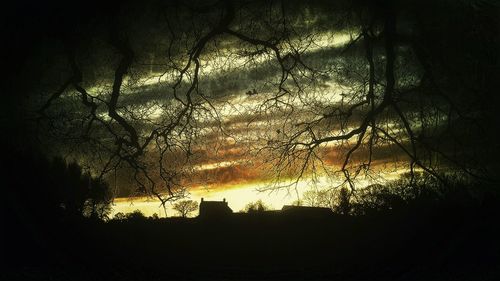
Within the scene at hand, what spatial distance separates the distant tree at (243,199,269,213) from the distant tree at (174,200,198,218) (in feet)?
→ 1.24

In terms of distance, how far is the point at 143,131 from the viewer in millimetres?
3857

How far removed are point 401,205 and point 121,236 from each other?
2.09 metres

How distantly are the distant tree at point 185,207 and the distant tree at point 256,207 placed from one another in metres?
0.38

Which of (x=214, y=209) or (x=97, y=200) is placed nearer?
(x=214, y=209)

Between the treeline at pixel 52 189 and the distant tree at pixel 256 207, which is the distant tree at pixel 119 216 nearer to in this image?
the treeline at pixel 52 189

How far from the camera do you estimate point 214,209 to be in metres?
3.53

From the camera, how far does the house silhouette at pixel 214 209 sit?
3.50 meters

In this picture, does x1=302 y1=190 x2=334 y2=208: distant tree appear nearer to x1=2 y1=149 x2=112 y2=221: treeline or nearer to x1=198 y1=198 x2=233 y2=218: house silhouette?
x1=198 y1=198 x2=233 y2=218: house silhouette

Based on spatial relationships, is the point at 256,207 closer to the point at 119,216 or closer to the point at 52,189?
the point at 119,216

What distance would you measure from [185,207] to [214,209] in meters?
0.25

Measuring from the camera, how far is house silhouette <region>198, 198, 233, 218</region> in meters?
3.50

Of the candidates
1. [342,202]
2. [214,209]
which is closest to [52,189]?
[214,209]

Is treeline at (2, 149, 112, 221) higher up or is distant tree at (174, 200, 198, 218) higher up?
treeline at (2, 149, 112, 221)

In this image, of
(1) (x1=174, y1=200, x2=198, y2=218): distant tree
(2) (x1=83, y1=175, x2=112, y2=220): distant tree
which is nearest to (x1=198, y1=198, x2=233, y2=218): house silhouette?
(1) (x1=174, y1=200, x2=198, y2=218): distant tree
